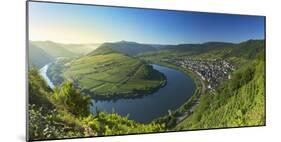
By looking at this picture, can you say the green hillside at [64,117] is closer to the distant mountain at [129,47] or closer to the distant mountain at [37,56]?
the distant mountain at [37,56]

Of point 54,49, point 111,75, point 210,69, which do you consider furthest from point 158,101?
point 54,49

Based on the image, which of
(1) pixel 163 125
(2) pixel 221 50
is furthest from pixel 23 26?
(2) pixel 221 50

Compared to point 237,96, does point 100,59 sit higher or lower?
higher

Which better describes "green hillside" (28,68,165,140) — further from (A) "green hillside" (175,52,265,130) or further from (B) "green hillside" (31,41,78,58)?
(A) "green hillside" (175,52,265,130)

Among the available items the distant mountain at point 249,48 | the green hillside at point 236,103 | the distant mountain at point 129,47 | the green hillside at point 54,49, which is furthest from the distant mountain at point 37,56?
the distant mountain at point 249,48

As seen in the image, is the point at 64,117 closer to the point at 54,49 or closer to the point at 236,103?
the point at 54,49

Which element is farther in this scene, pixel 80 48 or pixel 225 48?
pixel 225 48

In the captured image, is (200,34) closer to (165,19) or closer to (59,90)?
(165,19)
